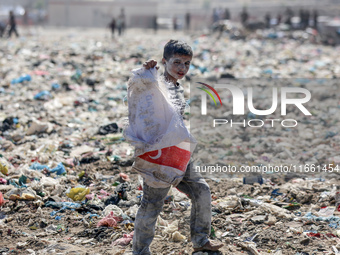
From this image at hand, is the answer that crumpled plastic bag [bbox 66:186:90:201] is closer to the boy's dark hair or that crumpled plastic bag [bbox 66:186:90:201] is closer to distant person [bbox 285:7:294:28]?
the boy's dark hair

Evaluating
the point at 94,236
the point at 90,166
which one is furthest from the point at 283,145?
the point at 94,236

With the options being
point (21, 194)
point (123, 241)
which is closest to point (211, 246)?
point (123, 241)

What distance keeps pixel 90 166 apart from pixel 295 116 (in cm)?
341

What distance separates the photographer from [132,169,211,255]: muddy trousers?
8.12ft

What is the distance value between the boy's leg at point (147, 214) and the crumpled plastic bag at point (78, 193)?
1284 millimetres

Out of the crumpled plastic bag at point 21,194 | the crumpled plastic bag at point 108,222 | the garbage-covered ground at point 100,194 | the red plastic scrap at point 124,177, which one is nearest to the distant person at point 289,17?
the garbage-covered ground at point 100,194

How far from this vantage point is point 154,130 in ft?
7.84

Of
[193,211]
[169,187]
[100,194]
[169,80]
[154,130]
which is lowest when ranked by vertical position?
[100,194]

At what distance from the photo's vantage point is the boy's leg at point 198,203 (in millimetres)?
2570

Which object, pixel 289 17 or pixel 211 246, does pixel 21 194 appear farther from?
pixel 289 17

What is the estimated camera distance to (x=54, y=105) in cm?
695

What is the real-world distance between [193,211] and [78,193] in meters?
1.40

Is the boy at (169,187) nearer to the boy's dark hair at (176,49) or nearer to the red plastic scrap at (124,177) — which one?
the boy's dark hair at (176,49)

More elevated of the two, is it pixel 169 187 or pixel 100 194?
pixel 169 187
